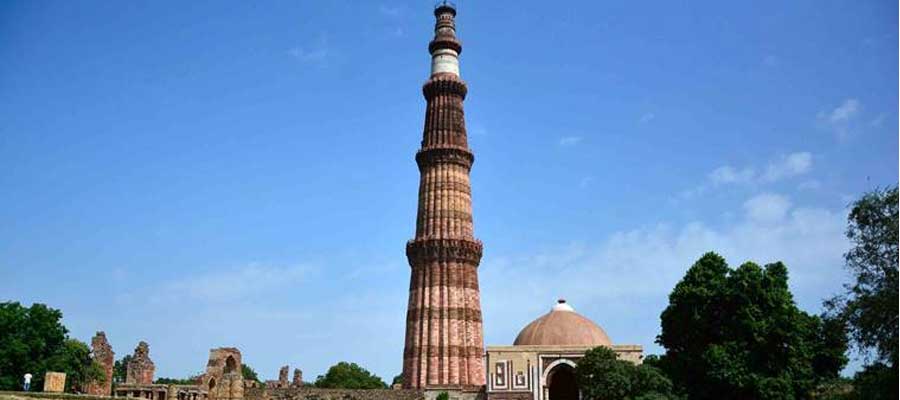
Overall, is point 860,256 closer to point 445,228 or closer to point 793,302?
point 793,302

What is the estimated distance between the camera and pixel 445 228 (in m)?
44.1

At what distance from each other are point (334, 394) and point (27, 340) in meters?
14.9

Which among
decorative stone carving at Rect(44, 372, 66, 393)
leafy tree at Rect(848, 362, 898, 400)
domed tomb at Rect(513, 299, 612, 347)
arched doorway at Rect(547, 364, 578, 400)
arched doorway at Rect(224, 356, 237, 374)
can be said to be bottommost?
leafy tree at Rect(848, 362, 898, 400)

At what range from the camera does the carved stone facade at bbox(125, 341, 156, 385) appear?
43.2 m

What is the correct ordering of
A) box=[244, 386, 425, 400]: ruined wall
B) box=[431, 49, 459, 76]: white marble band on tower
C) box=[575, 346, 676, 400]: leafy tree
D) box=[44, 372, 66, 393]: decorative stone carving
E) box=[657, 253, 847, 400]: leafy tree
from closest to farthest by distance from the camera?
1. box=[44, 372, 66, 393]: decorative stone carving
2. box=[657, 253, 847, 400]: leafy tree
3. box=[575, 346, 676, 400]: leafy tree
4. box=[244, 386, 425, 400]: ruined wall
5. box=[431, 49, 459, 76]: white marble band on tower

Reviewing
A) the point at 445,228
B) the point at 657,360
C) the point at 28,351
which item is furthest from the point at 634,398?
the point at 28,351

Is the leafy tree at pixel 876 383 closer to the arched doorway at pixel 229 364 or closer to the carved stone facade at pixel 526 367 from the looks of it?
the carved stone facade at pixel 526 367

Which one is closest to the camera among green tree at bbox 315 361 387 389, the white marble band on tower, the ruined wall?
the ruined wall

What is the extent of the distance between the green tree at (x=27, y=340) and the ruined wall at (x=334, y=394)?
9.95 meters

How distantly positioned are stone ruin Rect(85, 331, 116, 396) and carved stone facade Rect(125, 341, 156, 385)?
1423 mm

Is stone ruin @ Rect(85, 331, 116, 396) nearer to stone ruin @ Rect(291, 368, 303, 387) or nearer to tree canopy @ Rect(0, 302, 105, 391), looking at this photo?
tree canopy @ Rect(0, 302, 105, 391)

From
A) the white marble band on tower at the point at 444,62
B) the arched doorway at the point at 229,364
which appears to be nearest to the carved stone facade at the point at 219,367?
the arched doorway at the point at 229,364

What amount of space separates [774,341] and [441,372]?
16420mm

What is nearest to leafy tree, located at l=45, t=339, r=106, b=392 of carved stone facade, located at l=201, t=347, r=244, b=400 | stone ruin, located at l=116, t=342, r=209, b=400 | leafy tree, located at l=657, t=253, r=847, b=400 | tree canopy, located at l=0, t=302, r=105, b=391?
tree canopy, located at l=0, t=302, r=105, b=391
